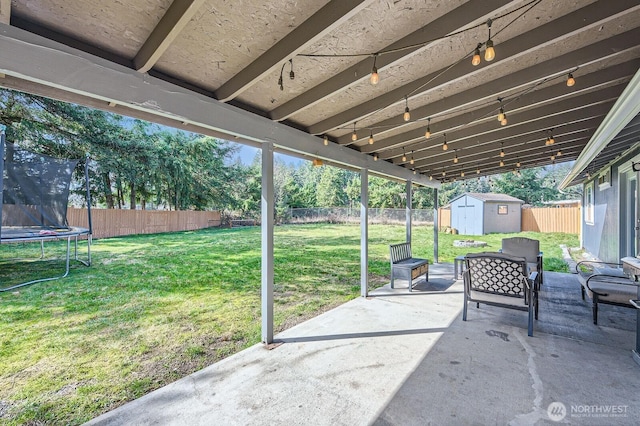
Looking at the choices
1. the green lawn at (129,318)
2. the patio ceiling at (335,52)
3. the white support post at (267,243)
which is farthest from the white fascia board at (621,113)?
the green lawn at (129,318)

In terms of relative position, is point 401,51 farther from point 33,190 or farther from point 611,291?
point 33,190

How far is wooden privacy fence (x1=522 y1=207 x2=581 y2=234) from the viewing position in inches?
568

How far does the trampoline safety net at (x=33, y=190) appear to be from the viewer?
5699mm

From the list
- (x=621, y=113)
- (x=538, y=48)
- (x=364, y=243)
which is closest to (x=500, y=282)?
(x=364, y=243)

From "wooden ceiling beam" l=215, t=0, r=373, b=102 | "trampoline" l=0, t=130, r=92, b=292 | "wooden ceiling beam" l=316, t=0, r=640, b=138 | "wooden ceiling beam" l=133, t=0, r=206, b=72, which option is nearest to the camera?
"wooden ceiling beam" l=133, t=0, r=206, b=72

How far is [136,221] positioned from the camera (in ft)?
45.7

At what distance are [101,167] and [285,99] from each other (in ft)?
46.1

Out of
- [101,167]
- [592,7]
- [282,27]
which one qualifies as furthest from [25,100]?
[592,7]

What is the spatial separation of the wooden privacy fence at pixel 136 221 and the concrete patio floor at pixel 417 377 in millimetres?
12546

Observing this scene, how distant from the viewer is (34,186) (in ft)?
19.6

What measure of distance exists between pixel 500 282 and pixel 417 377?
1.81 metres

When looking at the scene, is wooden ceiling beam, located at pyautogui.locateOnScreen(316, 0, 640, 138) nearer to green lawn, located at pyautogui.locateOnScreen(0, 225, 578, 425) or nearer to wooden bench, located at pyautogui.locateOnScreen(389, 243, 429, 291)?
wooden bench, located at pyautogui.locateOnScreen(389, 243, 429, 291)

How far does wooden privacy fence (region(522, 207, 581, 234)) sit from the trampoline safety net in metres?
19.8

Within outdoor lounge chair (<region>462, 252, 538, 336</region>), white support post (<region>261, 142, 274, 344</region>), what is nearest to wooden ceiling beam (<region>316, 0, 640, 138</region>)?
white support post (<region>261, 142, 274, 344</region>)
